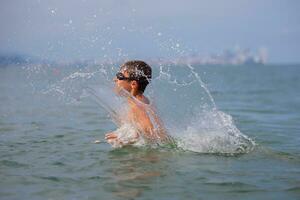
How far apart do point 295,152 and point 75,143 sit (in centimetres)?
386

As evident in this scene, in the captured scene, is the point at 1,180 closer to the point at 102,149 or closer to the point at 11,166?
the point at 11,166

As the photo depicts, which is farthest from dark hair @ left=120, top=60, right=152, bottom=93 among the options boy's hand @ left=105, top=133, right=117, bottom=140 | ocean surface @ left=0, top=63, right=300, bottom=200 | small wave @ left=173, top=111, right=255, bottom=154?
small wave @ left=173, top=111, right=255, bottom=154

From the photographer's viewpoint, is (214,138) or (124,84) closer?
(124,84)

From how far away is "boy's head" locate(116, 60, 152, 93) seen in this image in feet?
26.2

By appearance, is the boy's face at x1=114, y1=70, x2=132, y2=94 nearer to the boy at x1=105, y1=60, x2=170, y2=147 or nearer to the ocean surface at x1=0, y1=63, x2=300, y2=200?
the boy at x1=105, y1=60, x2=170, y2=147

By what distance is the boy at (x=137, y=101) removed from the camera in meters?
8.00

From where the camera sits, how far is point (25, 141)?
9.41 meters

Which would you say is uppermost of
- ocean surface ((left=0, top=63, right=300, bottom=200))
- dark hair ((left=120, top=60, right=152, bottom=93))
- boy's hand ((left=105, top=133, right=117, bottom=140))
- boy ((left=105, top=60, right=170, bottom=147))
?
dark hair ((left=120, top=60, right=152, bottom=93))

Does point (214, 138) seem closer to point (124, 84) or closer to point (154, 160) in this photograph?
point (154, 160)

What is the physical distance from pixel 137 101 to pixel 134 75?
402 mm

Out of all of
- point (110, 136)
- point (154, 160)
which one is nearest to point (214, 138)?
point (154, 160)

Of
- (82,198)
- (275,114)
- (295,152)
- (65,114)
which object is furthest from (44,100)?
(82,198)

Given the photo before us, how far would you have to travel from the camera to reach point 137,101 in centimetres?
804

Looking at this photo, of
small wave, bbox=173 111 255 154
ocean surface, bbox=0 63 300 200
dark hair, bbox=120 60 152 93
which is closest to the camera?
ocean surface, bbox=0 63 300 200
